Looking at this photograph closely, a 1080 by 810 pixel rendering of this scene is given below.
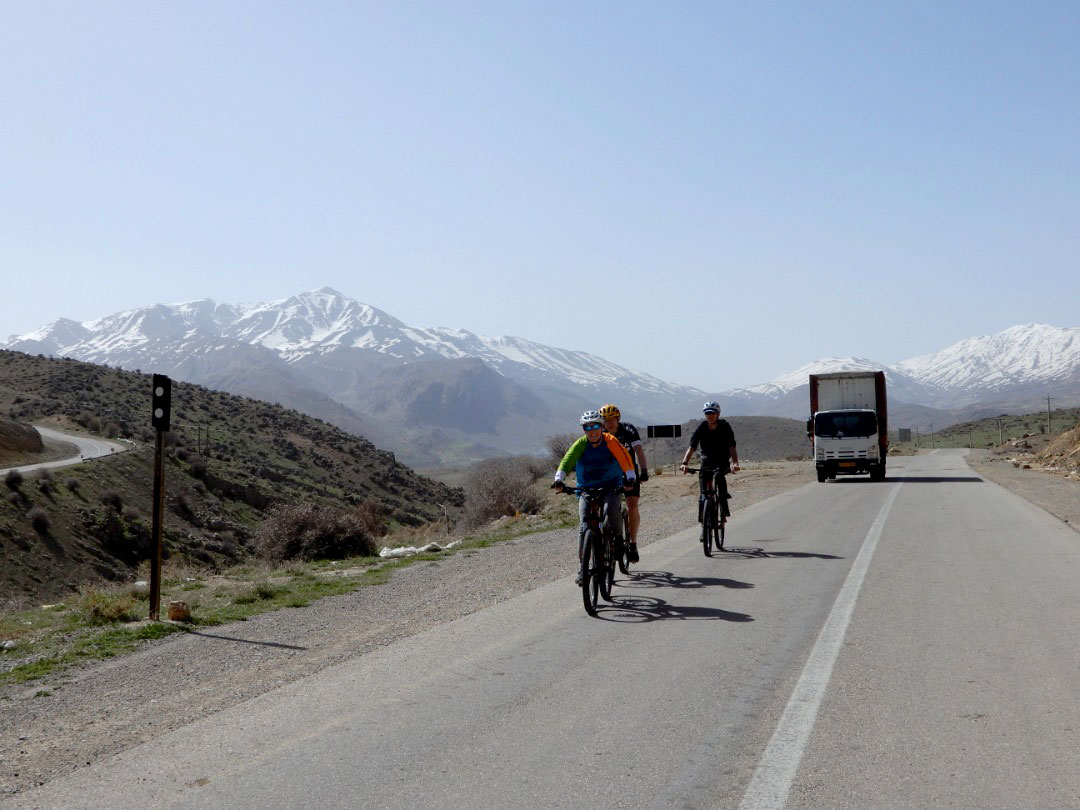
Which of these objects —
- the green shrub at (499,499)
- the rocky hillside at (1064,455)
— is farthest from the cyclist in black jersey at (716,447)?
the rocky hillside at (1064,455)

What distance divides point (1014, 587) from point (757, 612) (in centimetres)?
330

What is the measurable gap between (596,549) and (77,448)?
160 ft

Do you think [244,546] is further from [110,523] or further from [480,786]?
[480,786]

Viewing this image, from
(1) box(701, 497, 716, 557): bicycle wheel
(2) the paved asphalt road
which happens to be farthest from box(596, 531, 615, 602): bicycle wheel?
(1) box(701, 497, 716, 557): bicycle wheel

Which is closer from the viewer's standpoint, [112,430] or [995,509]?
[995,509]

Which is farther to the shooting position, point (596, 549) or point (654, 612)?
point (596, 549)

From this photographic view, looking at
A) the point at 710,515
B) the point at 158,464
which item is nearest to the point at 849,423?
the point at 710,515

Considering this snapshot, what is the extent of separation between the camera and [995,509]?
69.4 ft

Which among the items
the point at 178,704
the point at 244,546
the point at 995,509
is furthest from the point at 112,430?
the point at 178,704

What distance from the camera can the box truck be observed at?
108 ft

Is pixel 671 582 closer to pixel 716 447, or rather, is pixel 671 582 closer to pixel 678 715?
pixel 716 447

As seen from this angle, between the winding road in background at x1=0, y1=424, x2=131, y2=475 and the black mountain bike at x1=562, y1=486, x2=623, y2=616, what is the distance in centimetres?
3717

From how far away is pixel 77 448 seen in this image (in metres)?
51.6

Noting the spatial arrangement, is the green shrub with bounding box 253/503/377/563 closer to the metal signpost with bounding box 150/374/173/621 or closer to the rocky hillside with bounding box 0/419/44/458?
the metal signpost with bounding box 150/374/173/621
